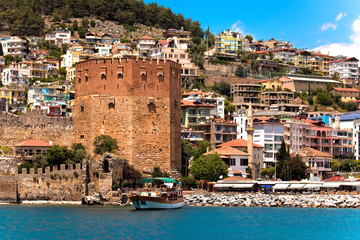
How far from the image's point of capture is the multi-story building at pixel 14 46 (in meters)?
112

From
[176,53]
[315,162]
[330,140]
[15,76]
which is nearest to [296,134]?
[330,140]

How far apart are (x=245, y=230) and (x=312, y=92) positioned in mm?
77498

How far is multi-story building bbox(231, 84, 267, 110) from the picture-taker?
102188mm

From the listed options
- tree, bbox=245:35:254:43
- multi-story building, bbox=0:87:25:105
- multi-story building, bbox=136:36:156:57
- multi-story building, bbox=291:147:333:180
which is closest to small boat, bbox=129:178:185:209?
multi-story building, bbox=291:147:333:180

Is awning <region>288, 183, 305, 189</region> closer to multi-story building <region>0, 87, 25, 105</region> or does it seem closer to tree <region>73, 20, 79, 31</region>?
multi-story building <region>0, 87, 25, 105</region>

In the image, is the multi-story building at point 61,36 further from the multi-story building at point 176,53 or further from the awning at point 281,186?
the awning at point 281,186

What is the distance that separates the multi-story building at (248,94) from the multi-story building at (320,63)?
116 feet

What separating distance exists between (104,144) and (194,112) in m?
31.8

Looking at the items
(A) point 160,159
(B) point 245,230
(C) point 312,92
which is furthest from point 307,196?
Result: (C) point 312,92

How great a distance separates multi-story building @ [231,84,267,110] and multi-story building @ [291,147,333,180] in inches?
956

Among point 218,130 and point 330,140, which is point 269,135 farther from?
point 330,140

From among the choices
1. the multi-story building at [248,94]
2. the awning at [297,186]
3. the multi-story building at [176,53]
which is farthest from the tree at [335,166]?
the multi-story building at [176,53]

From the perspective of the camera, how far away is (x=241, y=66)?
118062 mm

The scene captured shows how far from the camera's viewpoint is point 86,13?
452ft
